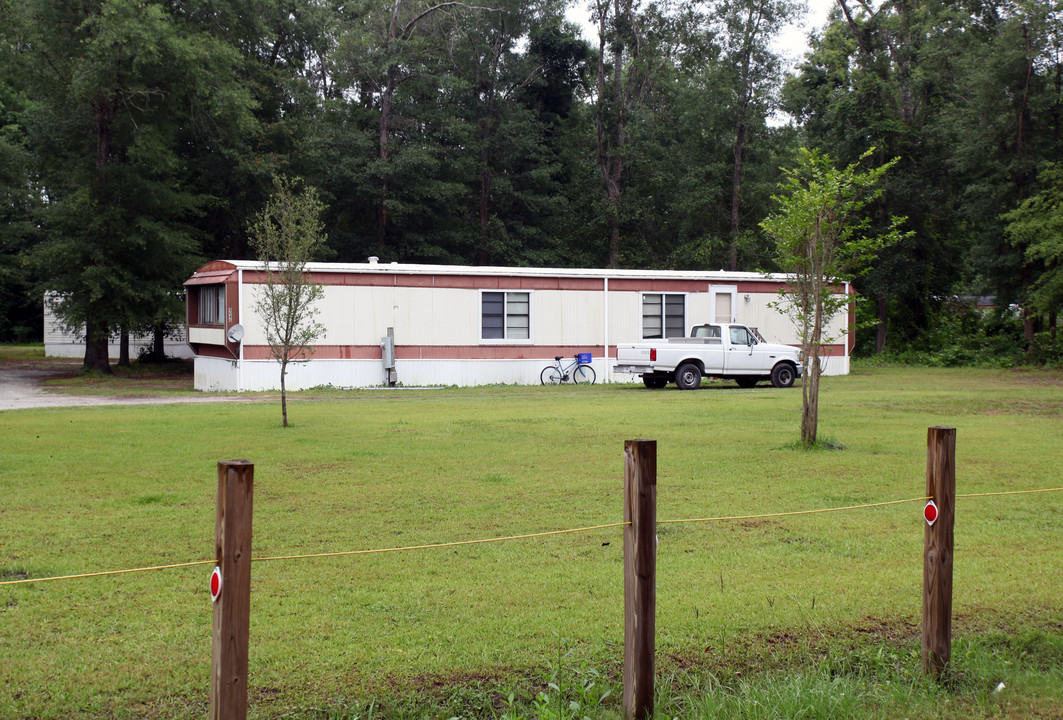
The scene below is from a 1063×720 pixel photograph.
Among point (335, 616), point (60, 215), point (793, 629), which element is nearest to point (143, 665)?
point (335, 616)

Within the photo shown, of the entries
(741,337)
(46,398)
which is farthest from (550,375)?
(46,398)

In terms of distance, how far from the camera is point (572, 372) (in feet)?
81.3

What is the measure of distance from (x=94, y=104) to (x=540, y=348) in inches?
592

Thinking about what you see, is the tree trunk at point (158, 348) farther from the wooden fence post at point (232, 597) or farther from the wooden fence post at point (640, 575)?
the wooden fence post at point (232, 597)

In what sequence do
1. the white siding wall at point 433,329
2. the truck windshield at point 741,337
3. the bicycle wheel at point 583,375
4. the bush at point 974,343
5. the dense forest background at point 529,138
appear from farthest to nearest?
the bush at point 974,343 < the dense forest background at point 529,138 < the bicycle wheel at point 583,375 < the truck windshield at point 741,337 < the white siding wall at point 433,329

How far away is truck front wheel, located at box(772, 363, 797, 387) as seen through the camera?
23.1 meters

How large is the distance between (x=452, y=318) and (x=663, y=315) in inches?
226

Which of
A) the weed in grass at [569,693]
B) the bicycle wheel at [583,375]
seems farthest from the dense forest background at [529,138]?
the weed in grass at [569,693]

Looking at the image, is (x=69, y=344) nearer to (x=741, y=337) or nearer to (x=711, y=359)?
(x=711, y=359)

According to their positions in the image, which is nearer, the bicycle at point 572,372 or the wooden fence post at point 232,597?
the wooden fence post at point 232,597

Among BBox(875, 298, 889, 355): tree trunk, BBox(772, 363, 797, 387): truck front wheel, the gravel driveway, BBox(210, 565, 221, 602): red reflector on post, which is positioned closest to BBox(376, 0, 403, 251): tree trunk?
the gravel driveway

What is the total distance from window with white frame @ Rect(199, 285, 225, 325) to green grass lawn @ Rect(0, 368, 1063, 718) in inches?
408

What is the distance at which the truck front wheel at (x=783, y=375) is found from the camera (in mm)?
23109

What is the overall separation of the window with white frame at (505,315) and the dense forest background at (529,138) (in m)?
9.01
